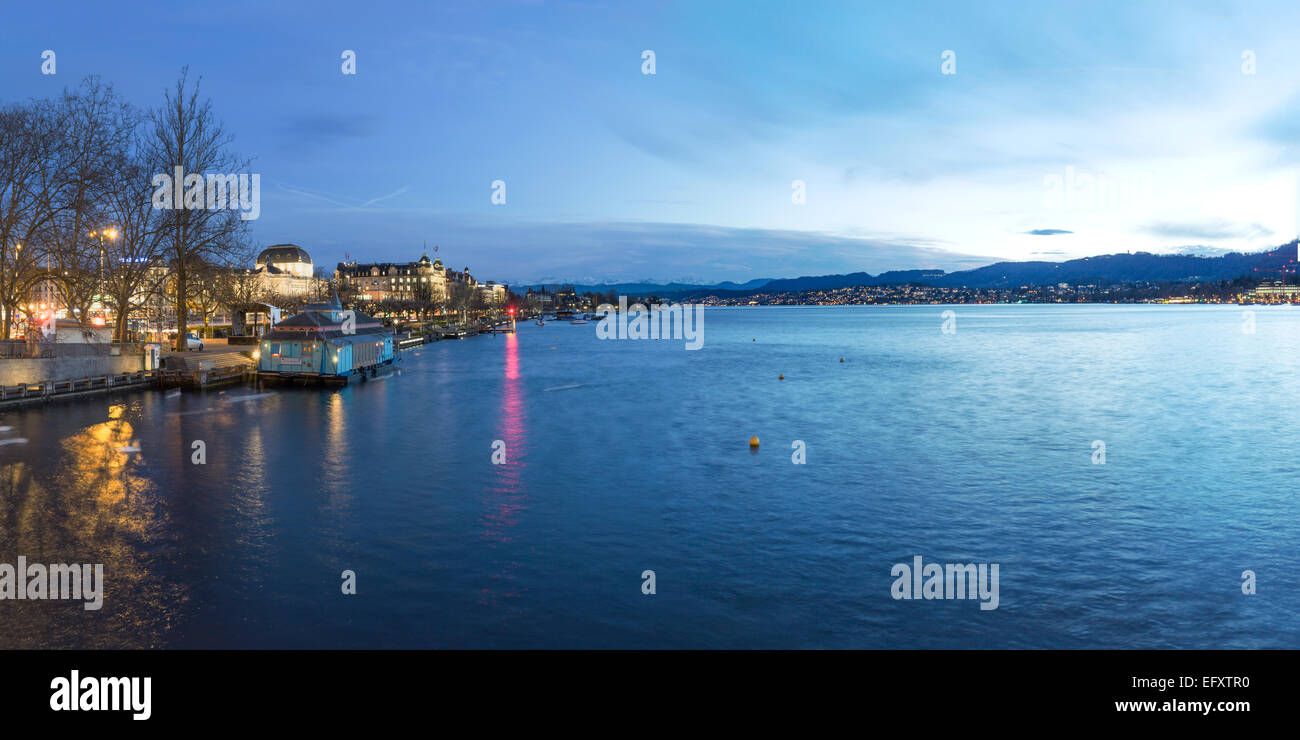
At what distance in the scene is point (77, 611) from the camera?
12484 millimetres

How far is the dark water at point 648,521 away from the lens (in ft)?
41.4

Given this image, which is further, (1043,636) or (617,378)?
(617,378)

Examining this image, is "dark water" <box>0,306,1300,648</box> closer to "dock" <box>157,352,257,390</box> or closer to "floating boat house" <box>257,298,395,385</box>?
"dock" <box>157,352,257,390</box>

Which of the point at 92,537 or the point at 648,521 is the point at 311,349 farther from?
the point at 648,521

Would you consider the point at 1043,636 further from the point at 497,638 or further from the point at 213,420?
the point at 213,420

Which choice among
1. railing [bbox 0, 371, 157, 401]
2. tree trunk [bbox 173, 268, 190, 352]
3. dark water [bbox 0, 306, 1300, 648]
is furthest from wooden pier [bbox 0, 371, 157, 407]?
tree trunk [bbox 173, 268, 190, 352]

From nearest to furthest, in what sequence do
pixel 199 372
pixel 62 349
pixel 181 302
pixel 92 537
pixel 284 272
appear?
pixel 92 537, pixel 62 349, pixel 199 372, pixel 181 302, pixel 284 272

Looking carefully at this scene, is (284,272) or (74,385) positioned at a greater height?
(284,272)

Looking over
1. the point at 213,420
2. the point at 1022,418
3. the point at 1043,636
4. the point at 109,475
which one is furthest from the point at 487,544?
the point at 1022,418

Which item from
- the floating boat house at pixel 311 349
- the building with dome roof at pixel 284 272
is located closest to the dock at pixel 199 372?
the floating boat house at pixel 311 349

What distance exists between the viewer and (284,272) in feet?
589

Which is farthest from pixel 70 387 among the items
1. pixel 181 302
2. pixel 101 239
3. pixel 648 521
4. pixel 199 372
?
pixel 648 521

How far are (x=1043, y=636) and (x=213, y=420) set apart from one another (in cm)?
3311

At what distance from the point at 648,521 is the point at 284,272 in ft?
601
